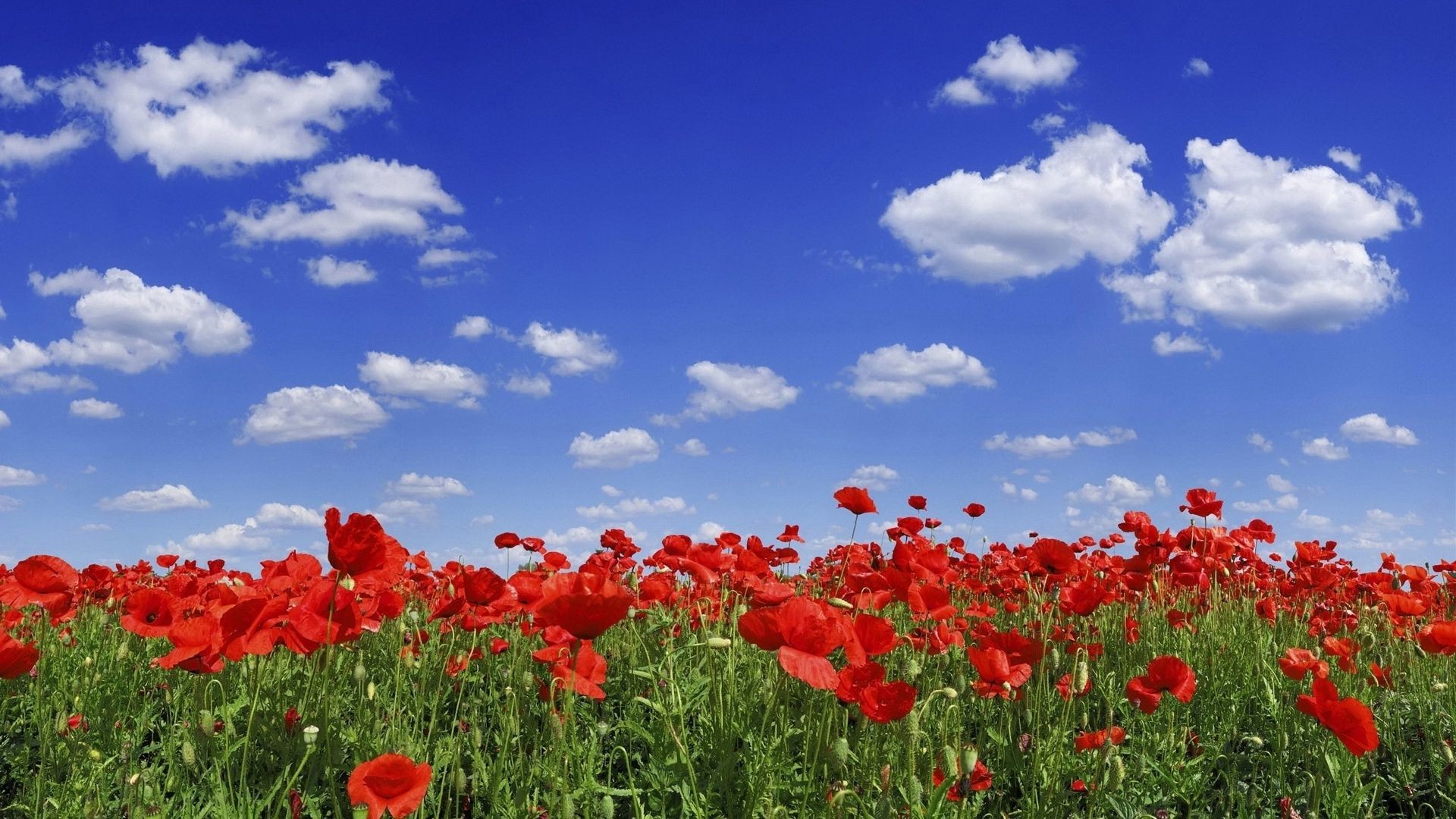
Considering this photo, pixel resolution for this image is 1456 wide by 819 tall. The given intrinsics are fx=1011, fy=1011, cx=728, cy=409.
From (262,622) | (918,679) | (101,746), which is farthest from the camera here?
(918,679)

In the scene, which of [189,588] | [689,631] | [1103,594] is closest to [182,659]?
[189,588]

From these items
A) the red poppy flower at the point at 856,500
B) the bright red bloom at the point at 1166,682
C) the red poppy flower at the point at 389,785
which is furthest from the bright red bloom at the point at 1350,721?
the red poppy flower at the point at 389,785

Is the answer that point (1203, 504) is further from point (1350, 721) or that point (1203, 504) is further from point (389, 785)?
point (389, 785)

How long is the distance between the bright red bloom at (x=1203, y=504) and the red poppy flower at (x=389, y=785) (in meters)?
4.61

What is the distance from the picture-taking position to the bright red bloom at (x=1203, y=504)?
5.52 m

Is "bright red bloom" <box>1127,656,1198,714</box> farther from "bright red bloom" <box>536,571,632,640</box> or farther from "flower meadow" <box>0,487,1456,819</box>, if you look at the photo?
"bright red bloom" <box>536,571,632,640</box>

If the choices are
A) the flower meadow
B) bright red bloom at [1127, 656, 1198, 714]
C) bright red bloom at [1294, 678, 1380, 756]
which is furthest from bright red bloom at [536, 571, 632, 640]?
bright red bloom at [1294, 678, 1380, 756]

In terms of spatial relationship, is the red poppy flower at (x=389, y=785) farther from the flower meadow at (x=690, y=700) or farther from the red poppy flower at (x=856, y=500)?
the red poppy flower at (x=856, y=500)

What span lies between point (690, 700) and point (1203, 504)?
3.21m

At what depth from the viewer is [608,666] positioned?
17.5 ft

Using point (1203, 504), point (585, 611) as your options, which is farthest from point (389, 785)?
point (1203, 504)

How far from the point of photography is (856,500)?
14.8ft

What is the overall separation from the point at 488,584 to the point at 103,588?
13.5 feet

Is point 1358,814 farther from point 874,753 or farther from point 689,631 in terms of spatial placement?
point 689,631
